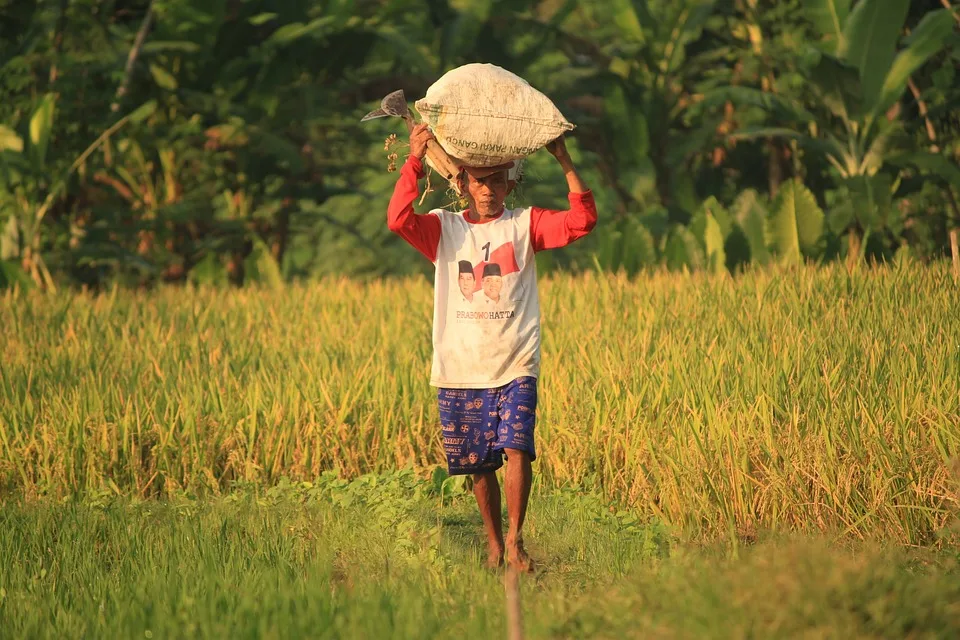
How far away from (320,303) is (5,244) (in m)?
3.52

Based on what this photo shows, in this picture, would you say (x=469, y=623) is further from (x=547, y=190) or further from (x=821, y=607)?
(x=547, y=190)

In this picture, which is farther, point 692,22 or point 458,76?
point 692,22

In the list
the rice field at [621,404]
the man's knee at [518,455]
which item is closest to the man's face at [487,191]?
the man's knee at [518,455]

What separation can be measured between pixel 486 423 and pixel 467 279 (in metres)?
0.43

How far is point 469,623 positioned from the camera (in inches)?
118

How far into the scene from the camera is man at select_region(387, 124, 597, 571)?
3.67 meters

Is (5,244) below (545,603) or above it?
above

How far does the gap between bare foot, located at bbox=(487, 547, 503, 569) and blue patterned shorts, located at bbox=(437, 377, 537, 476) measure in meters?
0.24

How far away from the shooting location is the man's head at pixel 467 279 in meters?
3.71

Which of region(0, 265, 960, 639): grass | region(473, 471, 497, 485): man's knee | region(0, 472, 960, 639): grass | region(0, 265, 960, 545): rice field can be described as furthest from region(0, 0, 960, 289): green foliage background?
region(473, 471, 497, 485): man's knee

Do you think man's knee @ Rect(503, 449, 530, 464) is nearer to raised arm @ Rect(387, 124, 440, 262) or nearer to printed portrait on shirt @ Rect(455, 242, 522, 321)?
printed portrait on shirt @ Rect(455, 242, 522, 321)

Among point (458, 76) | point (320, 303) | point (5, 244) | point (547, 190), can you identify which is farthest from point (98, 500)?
point (547, 190)

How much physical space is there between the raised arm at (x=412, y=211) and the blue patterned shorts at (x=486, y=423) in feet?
1.46

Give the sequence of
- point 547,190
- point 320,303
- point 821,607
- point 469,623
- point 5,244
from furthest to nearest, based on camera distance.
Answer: point 547,190
point 5,244
point 320,303
point 469,623
point 821,607
